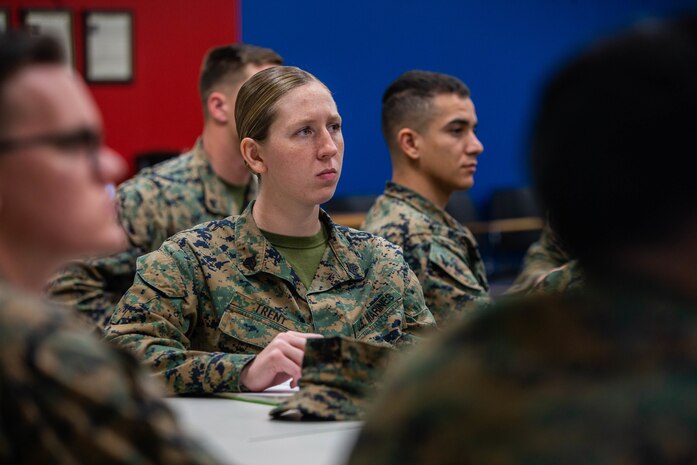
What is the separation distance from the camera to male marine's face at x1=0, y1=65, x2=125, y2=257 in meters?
1.24

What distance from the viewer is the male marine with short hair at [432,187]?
3391 millimetres

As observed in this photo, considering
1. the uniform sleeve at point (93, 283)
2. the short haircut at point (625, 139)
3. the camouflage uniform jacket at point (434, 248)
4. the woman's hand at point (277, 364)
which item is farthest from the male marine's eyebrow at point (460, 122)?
the short haircut at point (625, 139)

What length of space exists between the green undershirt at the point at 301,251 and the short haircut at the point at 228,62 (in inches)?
→ 59.0

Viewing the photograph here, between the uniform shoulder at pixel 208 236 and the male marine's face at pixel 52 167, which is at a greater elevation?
the male marine's face at pixel 52 167

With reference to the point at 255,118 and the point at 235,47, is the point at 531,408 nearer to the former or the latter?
the point at 255,118

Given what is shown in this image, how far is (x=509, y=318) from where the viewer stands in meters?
1.00

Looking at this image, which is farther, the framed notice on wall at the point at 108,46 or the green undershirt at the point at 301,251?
the framed notice on wall at the point at 108,46

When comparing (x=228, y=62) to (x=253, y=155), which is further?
(x=228, y=62)

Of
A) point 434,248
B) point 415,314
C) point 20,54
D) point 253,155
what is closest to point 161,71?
point 434,248

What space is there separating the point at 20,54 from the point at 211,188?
2.59m

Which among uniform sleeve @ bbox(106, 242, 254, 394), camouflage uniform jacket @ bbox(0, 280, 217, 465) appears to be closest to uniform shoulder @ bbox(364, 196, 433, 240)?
uniform sleeve @ bbox(106, 242, 254, 394)

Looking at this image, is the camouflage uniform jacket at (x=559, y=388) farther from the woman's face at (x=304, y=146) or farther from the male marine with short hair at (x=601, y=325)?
the woman's face at (x=304, y=146)

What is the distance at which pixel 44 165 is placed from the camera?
125cm

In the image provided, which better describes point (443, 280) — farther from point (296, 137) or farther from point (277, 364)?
point (277, 364)
